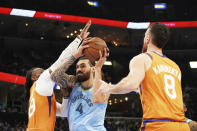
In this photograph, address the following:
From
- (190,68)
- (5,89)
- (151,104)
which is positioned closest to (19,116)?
(5,89)

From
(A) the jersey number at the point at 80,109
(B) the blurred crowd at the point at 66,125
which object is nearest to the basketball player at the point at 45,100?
(A) the jersey number at the point at 80,109

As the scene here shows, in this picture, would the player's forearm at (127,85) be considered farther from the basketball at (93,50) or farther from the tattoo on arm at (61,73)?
the tattoo on arm at (61,73)

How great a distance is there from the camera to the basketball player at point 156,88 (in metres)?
2.16

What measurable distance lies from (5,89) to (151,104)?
18.6 metres

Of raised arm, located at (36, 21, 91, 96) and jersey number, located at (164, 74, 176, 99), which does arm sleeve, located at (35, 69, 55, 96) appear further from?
jersey number, located at (164, 74, 176, 99)

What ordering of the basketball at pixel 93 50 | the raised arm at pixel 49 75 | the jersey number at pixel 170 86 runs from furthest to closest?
the raised arm at pixel 49 75
the basketball at pixel 93 50
the jersey number at pixel 170 86

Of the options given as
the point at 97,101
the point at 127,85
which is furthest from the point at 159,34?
the point at 97,101

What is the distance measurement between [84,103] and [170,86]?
1265 millimetres

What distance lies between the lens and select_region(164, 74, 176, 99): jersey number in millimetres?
2244

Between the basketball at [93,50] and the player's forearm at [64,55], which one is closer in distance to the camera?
the basketball at [93,50]

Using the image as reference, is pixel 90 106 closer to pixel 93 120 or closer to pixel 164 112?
pixel 93 120

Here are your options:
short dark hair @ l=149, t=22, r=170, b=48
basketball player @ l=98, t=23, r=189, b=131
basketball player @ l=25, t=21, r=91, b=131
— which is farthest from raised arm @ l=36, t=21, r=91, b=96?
short dark hair @ l=149, t=22, r=170, b=48

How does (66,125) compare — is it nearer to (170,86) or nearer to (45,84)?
(45,84)

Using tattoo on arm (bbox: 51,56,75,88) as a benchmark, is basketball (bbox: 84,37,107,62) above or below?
above
